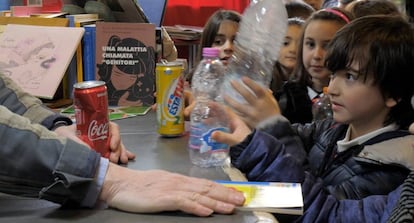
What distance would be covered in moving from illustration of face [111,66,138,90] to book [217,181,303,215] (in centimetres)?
97

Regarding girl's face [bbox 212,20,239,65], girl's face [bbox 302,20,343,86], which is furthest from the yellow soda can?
girl's face [bbox 212,20,239,65]

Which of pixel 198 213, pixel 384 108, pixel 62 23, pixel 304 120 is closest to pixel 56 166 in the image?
pixel 198 213

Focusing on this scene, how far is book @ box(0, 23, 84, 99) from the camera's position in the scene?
1.79m

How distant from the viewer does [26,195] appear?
911mm

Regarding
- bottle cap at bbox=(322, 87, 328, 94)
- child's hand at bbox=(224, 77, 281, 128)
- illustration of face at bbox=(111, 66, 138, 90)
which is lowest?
bottle cap at bbox=(322, 87, 328, 94)

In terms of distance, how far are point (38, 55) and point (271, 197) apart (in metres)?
1.21

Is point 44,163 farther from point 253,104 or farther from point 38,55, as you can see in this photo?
point 38,55

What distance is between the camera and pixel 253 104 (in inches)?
48.8

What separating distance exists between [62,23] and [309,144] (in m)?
1.02

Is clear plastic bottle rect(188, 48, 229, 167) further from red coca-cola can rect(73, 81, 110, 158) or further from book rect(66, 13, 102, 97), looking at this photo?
book rect(66, 13, 102, 97)

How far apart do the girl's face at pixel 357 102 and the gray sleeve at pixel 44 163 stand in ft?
2.54

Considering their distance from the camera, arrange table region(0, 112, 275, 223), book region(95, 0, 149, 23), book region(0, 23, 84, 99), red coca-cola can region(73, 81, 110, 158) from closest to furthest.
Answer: table region(0, 112, 275, 223) < red coca-cola can region(73, 81, 110, 158) < book region(0, 23, 84, 99) < book region(95, 0, 149, 23)

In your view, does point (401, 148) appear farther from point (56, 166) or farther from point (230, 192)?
point (56, 166)

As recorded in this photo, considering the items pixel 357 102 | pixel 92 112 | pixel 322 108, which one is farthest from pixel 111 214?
pixel 322 108
